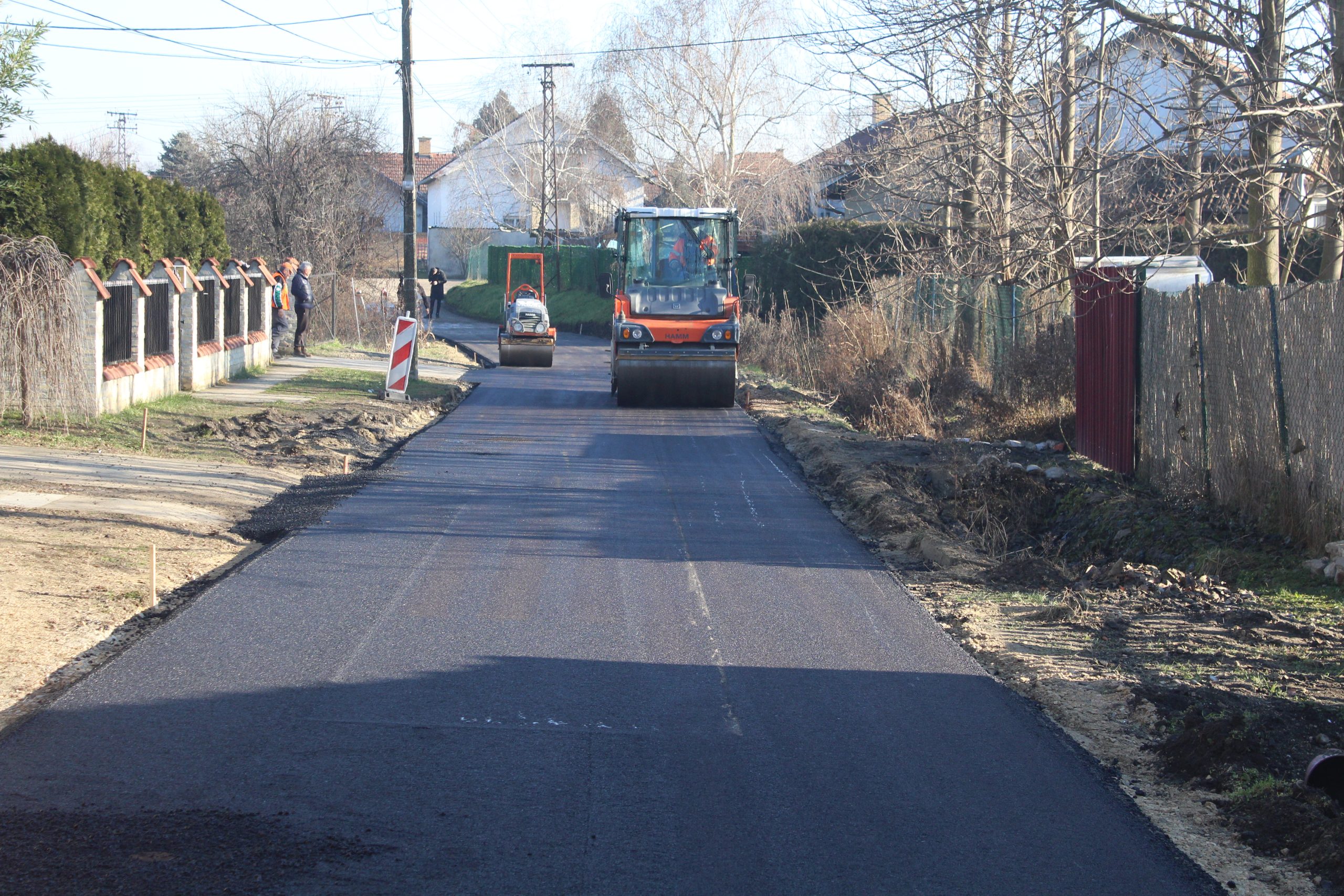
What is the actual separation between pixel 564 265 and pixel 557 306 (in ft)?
10.8

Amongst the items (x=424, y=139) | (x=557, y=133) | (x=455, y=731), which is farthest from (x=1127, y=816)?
(x=424, y=139)

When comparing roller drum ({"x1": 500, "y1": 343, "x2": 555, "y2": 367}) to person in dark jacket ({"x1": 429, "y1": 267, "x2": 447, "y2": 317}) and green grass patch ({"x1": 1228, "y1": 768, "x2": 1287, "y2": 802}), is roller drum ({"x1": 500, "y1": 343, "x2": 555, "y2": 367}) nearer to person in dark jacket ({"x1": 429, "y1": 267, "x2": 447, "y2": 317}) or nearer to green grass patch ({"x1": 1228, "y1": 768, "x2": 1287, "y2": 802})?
person in dark jacket ({"x1": 429, "y1": 267, "x2": 447, "y2": 317})

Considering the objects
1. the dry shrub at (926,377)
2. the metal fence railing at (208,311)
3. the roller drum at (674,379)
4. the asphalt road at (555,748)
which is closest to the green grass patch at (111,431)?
the metal fence railing at (208,311)

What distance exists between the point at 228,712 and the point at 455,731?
1.11 metres

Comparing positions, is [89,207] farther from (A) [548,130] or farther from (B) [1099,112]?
(A) [548,130]

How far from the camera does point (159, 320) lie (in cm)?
1811

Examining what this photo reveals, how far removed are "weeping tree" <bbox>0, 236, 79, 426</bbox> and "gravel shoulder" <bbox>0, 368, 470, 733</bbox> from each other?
0.47 metres

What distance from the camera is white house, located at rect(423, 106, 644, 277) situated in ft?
198

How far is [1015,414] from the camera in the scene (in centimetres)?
1658

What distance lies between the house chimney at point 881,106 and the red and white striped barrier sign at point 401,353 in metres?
8.29

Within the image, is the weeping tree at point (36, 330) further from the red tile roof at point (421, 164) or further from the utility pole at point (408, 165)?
the red tile roof at point (421, 164)

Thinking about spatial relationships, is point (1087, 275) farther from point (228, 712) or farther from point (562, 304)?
point (562, 304)

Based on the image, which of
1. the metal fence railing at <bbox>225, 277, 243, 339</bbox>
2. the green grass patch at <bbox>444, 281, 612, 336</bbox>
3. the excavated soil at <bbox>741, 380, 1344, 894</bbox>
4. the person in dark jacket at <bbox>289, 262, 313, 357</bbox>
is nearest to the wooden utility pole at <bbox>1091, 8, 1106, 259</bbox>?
the excavated soil at <bbox>741, 380, 1344, 894</bbox>

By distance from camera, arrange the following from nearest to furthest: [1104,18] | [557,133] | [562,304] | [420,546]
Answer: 1. [420,546]
2. [1104,18]
3. [562,304]
4. [557,133]
